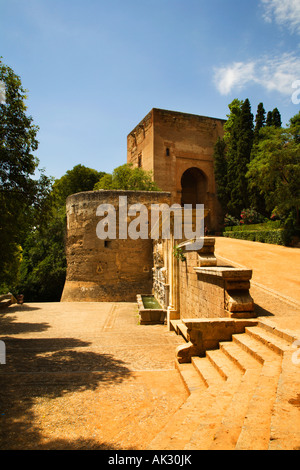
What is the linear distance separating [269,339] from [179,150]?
24.7m

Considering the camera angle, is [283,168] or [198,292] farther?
[283,168]

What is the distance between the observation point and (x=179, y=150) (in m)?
26.4

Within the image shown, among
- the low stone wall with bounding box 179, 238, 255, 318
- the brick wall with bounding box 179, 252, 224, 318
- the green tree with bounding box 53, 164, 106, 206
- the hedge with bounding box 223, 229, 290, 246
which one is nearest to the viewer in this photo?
the low stone wall with bounding box 179, 238, 255, 318

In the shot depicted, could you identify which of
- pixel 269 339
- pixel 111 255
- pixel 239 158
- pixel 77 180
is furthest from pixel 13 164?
pixel 77 180

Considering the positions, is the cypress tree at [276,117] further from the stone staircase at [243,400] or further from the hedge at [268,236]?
the stone staircase at [243,400]

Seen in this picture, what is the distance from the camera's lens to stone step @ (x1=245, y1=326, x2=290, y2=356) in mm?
3136

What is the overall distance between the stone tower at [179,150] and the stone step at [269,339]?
22123 millimetres

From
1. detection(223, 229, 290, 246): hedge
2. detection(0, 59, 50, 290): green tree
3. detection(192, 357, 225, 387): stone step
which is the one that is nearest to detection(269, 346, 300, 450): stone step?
detection(192, 357, 225, 387): stone step

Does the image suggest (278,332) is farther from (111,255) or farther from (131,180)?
(131,180)

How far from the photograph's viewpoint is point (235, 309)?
4.27m

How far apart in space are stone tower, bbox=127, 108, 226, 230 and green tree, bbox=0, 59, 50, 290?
63.4 feet

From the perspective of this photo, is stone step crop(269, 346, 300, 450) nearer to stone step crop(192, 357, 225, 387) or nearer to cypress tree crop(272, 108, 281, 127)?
stone step crop(192, 357, 225, 387)

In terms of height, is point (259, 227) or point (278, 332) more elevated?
point (259, 227)
